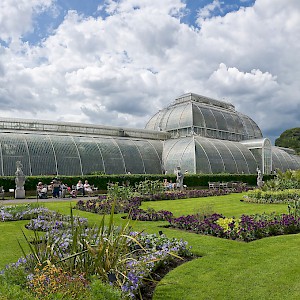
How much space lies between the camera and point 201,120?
5125 centimetres

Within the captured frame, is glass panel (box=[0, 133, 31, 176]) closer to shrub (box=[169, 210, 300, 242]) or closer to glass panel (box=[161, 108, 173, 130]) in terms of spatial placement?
shrub (box=[169, 210, 300, 242])

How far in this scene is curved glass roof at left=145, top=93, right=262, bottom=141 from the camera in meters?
50.8

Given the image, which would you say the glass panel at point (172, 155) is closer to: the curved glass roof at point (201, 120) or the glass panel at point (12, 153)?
the curved glass roof at point (201, 120)

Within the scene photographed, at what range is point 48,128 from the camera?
1576 inches

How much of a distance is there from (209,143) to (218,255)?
1427 inches

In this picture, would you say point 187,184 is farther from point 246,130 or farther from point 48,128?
point 246,130

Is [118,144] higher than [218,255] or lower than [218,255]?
higher

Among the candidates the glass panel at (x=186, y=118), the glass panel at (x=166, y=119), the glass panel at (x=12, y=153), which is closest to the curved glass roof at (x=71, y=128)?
the glass panel at (x=166, y=119)

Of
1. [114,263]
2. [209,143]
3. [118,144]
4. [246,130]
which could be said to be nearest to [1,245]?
[114,263]

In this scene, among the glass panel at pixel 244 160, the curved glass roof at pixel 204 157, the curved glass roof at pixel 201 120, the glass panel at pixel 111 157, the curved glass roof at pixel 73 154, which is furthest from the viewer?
the curved glass roof at pixel 201 120

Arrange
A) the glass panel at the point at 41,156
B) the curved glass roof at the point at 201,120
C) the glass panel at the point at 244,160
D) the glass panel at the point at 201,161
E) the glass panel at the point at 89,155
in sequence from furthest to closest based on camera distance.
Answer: the curved glass roof at the point at 201,120, the glass panel at the point at 244,160, the glass panel at the point at 201,161, the glass panel at the point at 89,155, the glass panel at the point at 41,156

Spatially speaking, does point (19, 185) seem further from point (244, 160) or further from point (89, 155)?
point (244, 160)

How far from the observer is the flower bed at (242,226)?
10453 mm

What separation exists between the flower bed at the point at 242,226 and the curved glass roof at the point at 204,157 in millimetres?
28257
